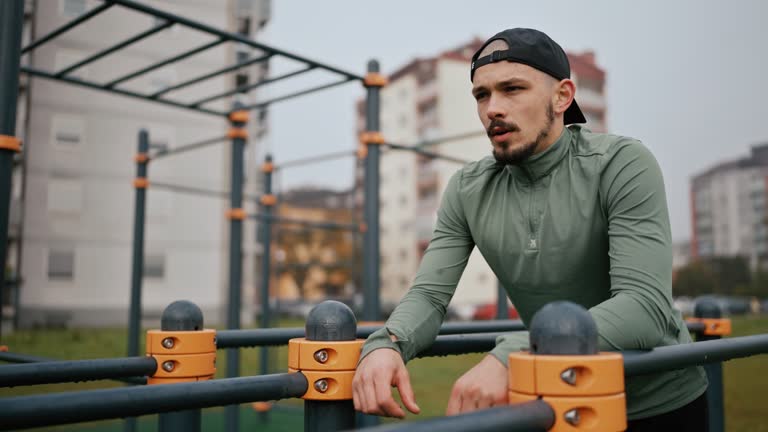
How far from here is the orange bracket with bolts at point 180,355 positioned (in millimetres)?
1415

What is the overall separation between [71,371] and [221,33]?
2.07m

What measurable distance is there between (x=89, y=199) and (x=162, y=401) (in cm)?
1839

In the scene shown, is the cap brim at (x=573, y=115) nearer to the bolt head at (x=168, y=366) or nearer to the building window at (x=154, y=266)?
the bolt head at (x=168, y=366)

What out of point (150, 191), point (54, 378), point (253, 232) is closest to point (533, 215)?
point (54, 378)

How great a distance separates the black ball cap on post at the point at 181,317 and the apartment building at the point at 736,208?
211 ft

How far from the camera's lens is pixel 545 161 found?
1.42 metres

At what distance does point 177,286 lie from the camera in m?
18.9

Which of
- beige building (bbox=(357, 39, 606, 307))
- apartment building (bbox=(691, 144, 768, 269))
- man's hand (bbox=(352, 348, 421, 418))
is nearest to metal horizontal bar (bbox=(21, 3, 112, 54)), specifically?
man's hand (bbox=(352, 348, 421, 418))

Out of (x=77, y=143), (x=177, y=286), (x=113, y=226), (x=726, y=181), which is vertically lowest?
(x=177, y=286)

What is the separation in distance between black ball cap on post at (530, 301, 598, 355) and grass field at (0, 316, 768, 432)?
471cm

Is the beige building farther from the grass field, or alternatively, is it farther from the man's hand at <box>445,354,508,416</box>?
the man's hand at <box>445,354,508,416</box>

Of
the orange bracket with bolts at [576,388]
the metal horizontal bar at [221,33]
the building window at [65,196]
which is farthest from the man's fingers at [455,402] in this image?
the building window at [65,196]

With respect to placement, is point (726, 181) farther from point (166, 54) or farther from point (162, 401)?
point (162, 401)

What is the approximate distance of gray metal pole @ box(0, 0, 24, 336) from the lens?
1866mm
